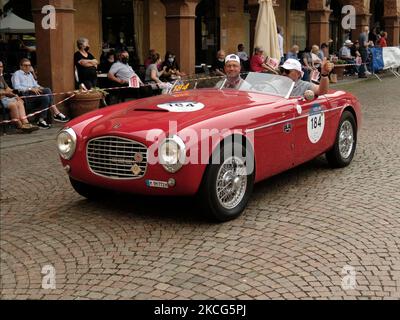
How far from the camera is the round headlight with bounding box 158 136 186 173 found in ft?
16.1

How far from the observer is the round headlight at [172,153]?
4.89 meters

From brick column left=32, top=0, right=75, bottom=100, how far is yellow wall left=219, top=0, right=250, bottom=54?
11936 mm

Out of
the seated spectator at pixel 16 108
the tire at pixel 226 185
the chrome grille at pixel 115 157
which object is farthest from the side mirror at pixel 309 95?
the seated spectator at pixel 16 108

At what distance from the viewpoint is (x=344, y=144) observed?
24.6 ft

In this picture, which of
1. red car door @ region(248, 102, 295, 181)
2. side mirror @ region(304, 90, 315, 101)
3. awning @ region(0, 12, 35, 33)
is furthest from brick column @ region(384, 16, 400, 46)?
red car door @ region(248, 102, 295, 181)

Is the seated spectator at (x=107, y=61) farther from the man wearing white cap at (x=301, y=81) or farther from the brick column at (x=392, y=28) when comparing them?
the brick column at (x=392, y=28)

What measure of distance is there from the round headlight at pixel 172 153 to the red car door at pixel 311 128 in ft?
5.73

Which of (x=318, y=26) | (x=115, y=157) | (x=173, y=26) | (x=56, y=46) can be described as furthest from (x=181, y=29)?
(x=115, y=157)

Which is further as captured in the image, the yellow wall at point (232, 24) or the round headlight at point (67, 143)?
the yellow wall at point (232, 24)

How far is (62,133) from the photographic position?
18.4 ft

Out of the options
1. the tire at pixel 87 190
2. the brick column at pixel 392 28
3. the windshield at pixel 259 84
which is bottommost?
the tire at pixel 87 190

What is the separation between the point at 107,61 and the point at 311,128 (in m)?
8.83

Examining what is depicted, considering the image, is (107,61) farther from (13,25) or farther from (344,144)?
(344,144)
